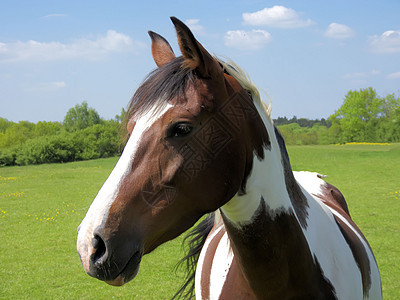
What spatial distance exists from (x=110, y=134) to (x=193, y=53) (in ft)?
124

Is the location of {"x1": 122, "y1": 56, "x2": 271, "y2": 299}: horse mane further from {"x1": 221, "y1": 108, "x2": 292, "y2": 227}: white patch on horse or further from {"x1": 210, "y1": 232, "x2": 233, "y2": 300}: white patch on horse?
{"x1": 210, "y1": 232, "x2": 233, "y2": 300}: white patch on horse

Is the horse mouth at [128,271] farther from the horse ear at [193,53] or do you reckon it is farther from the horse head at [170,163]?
the horse ear at [193,53]

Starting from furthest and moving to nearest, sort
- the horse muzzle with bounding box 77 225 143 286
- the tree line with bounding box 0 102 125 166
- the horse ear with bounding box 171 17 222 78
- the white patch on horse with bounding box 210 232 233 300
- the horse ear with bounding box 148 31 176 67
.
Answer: the tree line with bounding box 0 102 125 166
the white patch on horse with bounding box 210 232 233 300
the horse ear with bounding box 148 31 176 67
the horse ear with bounding box 171 17 222 78
the horse muzzle with bounding box 77 225 143 286

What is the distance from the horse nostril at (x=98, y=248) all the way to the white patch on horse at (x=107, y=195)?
1 centimetres

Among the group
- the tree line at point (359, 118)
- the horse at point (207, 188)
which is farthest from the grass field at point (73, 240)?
the tree line at point (359, 118)

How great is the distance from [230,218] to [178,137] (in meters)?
0.49

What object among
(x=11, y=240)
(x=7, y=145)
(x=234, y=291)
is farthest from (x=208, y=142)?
(x=7, y=145)

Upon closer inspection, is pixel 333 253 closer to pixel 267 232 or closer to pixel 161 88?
pixel 267 232

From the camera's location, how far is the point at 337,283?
1.83 m

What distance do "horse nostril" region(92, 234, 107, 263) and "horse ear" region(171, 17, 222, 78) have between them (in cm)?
75

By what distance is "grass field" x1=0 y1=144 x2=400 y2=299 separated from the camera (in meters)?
5.83

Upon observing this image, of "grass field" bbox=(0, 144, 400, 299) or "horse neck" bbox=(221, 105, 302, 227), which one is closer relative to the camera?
"horse neck" bbox=(221, 105, 302, 227)

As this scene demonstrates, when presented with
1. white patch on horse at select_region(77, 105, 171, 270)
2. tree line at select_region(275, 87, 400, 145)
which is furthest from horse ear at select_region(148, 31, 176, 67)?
tree line at select_region(275, 87, 400, 145)

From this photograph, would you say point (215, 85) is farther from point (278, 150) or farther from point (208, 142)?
point (278, 150)
